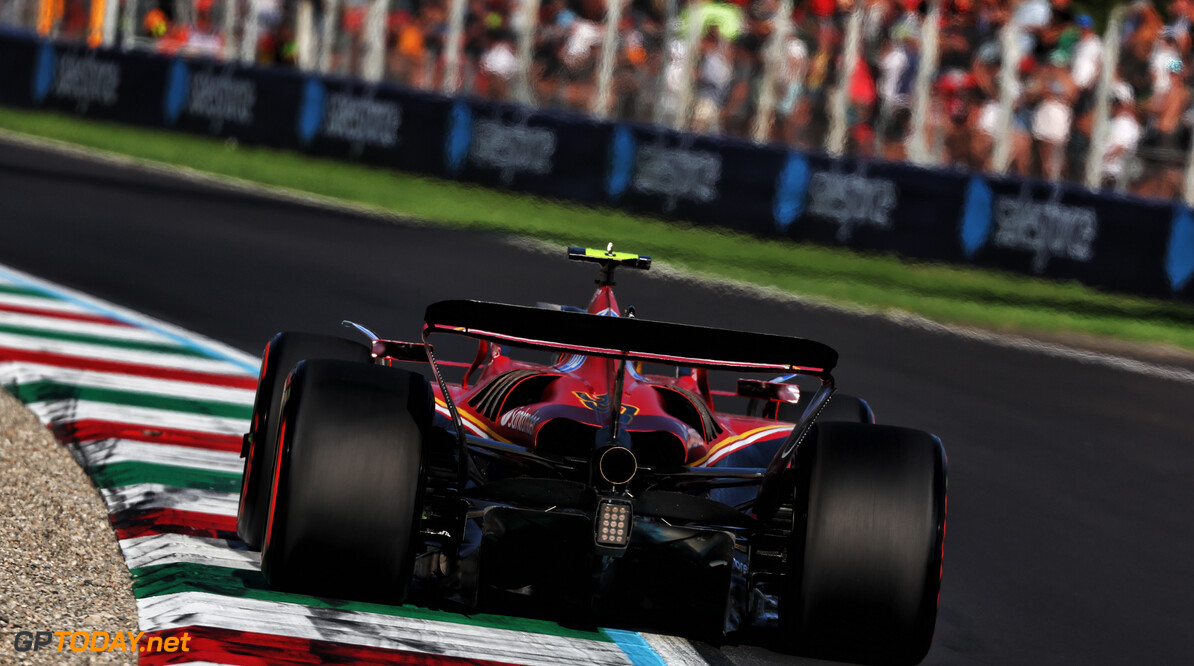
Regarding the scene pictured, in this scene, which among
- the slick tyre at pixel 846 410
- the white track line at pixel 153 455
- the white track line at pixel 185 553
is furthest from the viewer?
the white track line at pixel 153 455

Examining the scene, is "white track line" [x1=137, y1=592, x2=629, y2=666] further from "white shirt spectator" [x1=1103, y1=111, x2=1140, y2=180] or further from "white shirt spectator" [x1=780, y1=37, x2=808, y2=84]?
"white shirt spectator" [x1=780, y1=37, x2=808, y2=84]

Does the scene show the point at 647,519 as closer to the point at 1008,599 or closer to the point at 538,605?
the point at 538,605

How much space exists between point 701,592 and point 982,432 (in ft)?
18.7

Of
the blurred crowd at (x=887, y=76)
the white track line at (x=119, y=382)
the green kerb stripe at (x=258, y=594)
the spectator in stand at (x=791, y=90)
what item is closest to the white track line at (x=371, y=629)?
the green kerb stripe at (x=258, y=594)

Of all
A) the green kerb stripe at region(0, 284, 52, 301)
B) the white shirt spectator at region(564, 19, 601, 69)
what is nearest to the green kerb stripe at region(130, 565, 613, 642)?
the green kerb stripe at region(0, 284, 52, 301)

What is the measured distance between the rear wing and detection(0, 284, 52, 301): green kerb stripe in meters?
7.00

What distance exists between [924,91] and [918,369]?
246 inches

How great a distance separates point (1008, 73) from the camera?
17.4m

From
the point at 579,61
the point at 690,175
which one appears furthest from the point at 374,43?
the point at 690,175

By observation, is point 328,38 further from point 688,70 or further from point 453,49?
point 688,70

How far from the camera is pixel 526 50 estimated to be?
65.8 ft

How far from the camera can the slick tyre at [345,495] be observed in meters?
4.67

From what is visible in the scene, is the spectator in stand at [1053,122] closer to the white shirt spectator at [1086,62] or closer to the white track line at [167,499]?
the white shirt spectator at [1086,62]

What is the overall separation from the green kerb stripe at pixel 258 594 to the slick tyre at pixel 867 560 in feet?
2.86
